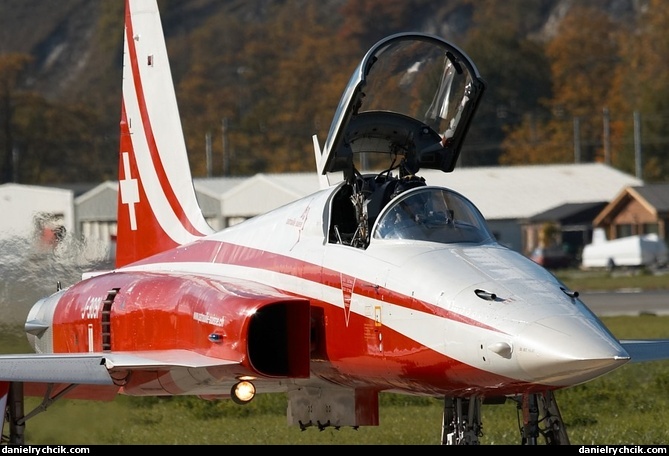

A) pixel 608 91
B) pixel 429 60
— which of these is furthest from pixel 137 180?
pixel 608 91

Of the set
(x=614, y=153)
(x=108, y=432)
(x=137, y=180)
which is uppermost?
(x=614, y=153)

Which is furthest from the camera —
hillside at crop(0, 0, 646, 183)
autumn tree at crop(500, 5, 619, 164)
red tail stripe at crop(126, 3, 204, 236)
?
hillside at crop(0, 0, 646, 183)

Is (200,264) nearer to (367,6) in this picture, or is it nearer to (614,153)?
(614,153)

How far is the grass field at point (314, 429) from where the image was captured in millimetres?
14273

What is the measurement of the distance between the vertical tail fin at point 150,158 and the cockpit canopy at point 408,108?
4.20 meters

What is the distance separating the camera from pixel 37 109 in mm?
92688

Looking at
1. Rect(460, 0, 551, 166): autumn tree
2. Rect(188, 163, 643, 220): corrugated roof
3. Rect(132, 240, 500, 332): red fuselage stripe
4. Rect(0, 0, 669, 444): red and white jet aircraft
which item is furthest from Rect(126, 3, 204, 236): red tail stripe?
Rect(460, 0, 551, 166): autumn tree

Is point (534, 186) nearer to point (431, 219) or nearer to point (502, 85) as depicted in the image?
point (502, 85)

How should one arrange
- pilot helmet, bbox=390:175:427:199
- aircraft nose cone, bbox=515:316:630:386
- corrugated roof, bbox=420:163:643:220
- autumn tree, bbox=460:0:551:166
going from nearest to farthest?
aircraft nose cone, bbox=515:316:630:386
pilot helmet, bbox=390:175:427:199
corrugated roof, bbox=420:163:643:220
autumn tree, bbox=460:0:551:166

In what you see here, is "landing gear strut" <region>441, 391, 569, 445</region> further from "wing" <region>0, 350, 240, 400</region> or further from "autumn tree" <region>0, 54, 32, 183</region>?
"autumn tree" <region>0, 54, 32, 183</region>

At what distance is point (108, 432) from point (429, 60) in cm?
569

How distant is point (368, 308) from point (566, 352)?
2068 millimetres

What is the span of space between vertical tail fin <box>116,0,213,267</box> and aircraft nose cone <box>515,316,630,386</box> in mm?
6831

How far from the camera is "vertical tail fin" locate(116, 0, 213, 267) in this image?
53.5 ft
